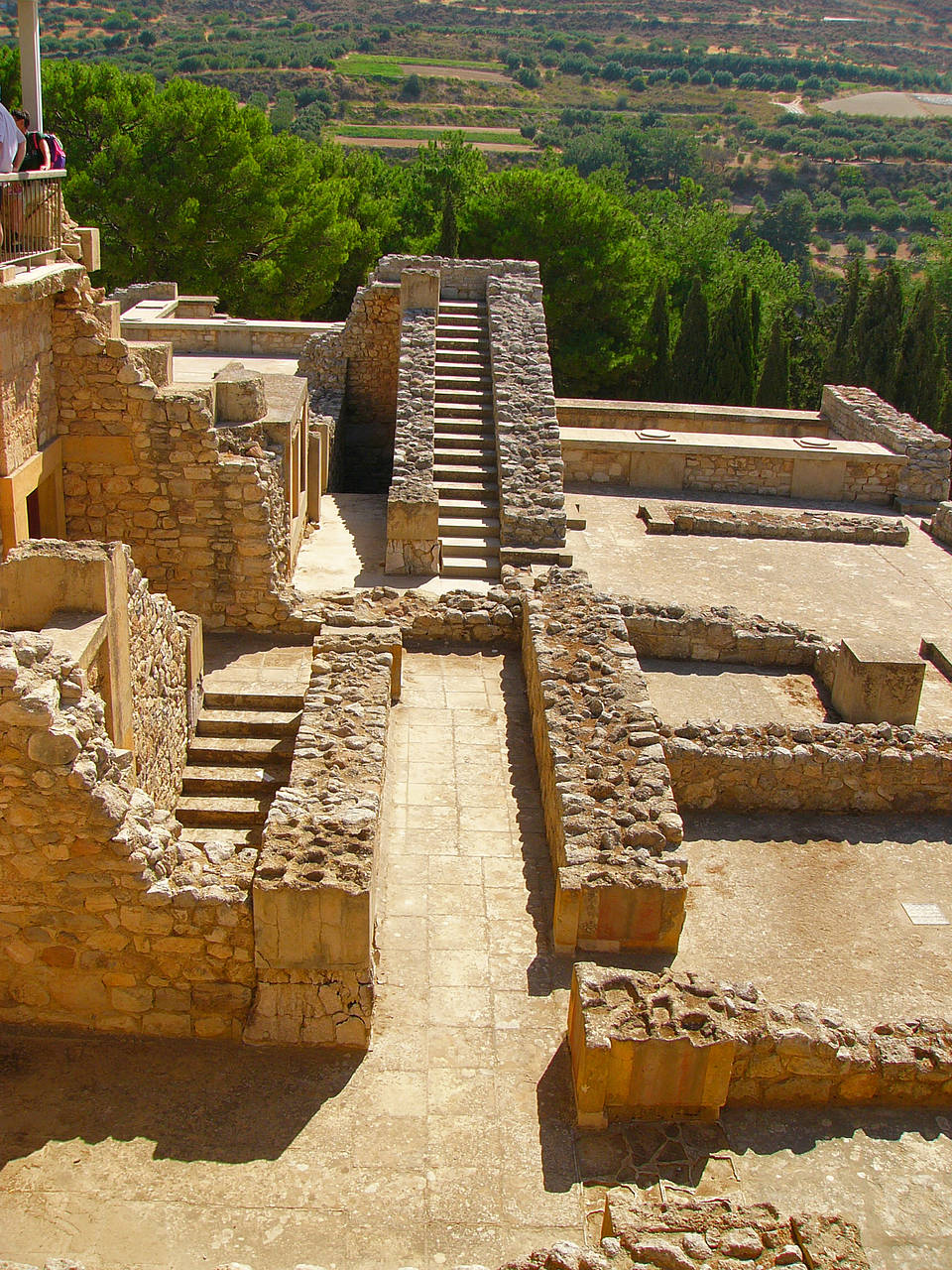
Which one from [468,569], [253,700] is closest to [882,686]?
[468,569]

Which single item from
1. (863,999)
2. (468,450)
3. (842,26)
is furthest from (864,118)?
(863,999)

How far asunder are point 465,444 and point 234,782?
8.02m

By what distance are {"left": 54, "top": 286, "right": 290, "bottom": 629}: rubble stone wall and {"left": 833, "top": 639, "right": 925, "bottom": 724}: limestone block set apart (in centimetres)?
531

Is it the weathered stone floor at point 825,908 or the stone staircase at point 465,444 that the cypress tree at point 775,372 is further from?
the weathered stone floor at point 825,908

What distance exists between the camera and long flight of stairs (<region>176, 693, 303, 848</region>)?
9086 millimetres

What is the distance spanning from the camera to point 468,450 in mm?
16203

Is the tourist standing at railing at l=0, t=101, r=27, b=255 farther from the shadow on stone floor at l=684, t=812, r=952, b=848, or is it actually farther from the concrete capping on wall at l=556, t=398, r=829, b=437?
the concrete capping on wall at l=556, t=398, r=829, b=437

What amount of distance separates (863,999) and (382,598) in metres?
5.95

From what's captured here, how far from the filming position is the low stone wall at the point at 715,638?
12.6 meters

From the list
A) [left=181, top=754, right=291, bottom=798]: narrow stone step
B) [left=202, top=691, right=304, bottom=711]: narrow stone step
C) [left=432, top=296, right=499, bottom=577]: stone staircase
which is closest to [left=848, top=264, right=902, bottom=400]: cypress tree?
[left=432, top=296, right=499, bottom=577]: stone staircase

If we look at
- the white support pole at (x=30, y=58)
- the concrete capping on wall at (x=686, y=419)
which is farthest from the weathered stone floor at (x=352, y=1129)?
the concrete capping on wall at (x=686, y=419)

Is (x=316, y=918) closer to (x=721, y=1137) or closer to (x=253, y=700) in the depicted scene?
(x=721, y=1137)

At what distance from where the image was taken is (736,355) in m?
29.3

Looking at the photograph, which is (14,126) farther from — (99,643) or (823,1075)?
(823,1075)
